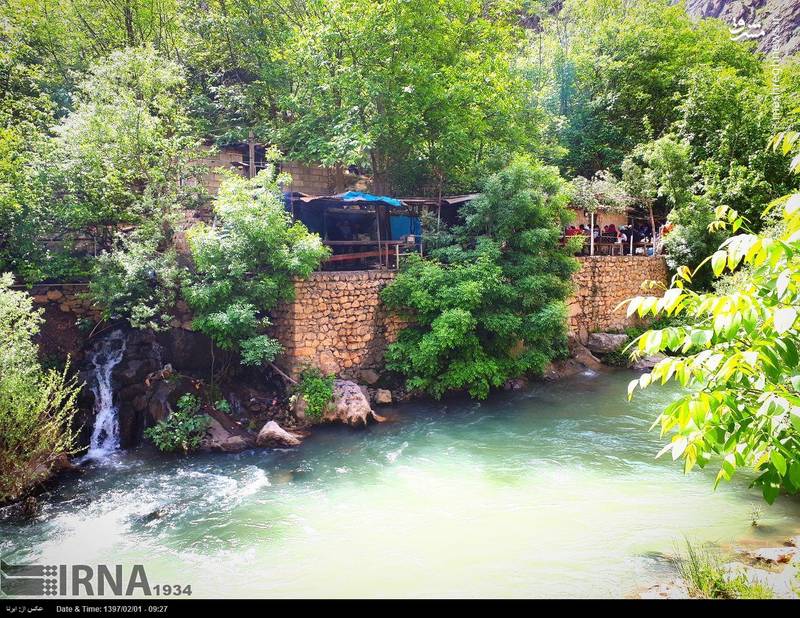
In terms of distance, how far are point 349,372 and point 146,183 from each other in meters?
7.23

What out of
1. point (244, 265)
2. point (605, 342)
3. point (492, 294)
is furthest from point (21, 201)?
point (605, 342)

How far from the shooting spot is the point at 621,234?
22641 mm

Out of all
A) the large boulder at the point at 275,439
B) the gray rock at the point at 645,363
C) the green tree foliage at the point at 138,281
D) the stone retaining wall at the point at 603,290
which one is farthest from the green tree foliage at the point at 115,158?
the gray rock at the point at 645,363

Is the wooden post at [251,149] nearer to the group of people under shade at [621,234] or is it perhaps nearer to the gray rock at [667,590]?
the group of people under shade at [621,234]

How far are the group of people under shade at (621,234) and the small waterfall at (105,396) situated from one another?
16.7m

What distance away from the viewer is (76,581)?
500 centimetres

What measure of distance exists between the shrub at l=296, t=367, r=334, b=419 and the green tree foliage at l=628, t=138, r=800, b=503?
34.2 ft

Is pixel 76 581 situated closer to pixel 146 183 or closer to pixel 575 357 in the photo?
pixel 146 183

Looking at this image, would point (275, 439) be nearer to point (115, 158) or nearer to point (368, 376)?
point (368, 376)

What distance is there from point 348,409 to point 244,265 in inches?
163

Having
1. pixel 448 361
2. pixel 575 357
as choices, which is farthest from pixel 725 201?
pixel 448 361

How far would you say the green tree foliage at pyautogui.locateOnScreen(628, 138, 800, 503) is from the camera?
87.4 inches

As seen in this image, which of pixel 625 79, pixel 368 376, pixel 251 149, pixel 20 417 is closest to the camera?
pixel 20 417

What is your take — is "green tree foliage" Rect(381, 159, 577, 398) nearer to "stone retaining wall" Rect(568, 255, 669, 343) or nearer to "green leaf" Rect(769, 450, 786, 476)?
"stone retaining wall" Rect(568, 255, 669, 343)
